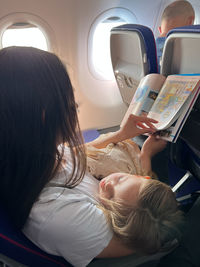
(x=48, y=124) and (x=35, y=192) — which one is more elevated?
(x=48, y=124)

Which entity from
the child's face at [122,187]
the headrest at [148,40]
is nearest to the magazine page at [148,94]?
the headrest at [148,40]

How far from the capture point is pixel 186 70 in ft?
3.39

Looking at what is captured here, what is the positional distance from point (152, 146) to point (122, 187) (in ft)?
1.16

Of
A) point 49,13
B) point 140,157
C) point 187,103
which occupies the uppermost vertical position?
point 49,13

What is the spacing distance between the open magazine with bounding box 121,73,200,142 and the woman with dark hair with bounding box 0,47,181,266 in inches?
15.2

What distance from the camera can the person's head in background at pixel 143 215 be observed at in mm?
713

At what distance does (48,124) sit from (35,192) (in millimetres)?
201

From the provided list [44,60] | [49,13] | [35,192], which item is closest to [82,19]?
[49,13]

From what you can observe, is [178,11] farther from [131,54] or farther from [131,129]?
[131,129]

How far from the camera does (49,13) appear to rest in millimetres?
2002

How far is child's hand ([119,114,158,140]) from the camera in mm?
1002

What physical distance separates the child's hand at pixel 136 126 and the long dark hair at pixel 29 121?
0.38 meters

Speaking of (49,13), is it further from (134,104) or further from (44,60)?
(44,60)

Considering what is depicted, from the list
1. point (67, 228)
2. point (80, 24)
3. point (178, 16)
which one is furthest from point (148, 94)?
point (80, 24)
